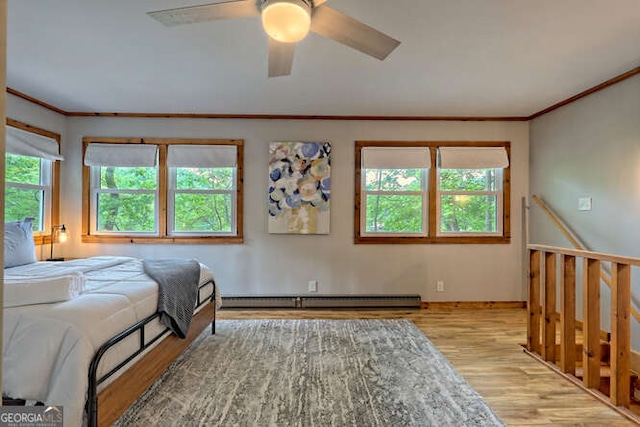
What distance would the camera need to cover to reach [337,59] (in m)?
2.73

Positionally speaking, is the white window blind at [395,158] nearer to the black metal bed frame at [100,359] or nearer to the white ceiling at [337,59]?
the white ceiling at [337,59]

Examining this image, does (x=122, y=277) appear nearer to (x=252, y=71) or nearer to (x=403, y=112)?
(x=252, y=71)

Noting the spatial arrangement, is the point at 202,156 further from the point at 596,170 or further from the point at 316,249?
the point at 596,170

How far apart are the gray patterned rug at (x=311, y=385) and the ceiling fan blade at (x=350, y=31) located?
2.14 metres

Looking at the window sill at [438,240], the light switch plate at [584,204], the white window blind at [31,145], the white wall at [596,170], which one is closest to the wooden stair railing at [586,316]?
the white wall at [596,170]

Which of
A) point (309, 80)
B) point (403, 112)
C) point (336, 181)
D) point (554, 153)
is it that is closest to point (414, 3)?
point (309, 80)

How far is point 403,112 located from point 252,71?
1.96m

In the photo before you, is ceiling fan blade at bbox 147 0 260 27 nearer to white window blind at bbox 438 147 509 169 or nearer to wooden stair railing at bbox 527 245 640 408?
wooden stair railing at bbox 527 245 640 408

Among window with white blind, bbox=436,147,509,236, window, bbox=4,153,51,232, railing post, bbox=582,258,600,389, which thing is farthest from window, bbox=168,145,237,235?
railing post, bbox=582,258,600,389

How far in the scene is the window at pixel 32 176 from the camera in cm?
353

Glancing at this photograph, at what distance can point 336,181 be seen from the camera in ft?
14.0

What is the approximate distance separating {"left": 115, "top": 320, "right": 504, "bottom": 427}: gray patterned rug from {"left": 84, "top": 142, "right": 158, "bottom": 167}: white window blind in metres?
2.35

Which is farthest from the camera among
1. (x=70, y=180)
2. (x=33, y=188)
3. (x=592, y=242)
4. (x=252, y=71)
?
(x=70, y=180)

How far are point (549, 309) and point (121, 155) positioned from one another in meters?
4.85
